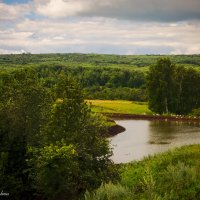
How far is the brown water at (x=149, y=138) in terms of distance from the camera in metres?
43.3

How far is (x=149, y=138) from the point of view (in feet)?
179

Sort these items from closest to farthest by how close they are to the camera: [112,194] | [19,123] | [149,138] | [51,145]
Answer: [112,194] → [51,145] → [19,123] → [149,138]

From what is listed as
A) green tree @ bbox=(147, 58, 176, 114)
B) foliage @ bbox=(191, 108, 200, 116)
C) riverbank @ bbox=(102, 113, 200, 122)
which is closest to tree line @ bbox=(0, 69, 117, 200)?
riverbank @ bbox=(102, 113, 200, 122)

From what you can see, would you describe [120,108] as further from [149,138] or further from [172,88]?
[149,138]

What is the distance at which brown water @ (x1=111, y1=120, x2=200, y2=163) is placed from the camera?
142 ft

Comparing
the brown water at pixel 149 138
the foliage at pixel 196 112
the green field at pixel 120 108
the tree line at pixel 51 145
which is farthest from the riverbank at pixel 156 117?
the tree line at pixel 51 145

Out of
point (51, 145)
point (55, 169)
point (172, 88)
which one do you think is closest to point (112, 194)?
point (55, 169)

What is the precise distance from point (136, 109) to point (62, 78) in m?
67.3

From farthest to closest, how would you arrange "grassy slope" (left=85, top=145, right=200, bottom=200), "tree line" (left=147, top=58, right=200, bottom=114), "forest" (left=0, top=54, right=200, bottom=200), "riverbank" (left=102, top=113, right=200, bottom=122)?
"tree line" (left=147, top=58, right=200, bottom=114)
"riverbank" (left=102, top=113, right=200, bottom=122)
"forest" (left=0, top=54, right=200, bottom=200)
"grassy slope" (left=85, top=145, right=200, bottom=200)

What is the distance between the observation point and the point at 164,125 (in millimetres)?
70062

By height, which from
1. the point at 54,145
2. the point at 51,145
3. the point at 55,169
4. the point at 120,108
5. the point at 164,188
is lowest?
the point at 120,108

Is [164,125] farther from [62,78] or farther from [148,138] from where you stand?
[62,78]

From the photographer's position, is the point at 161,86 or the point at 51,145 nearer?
the point at 51,145

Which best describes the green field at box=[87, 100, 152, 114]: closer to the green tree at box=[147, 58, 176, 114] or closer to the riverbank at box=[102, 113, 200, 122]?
the riverbank at box=[102, 113, 200, 122]
